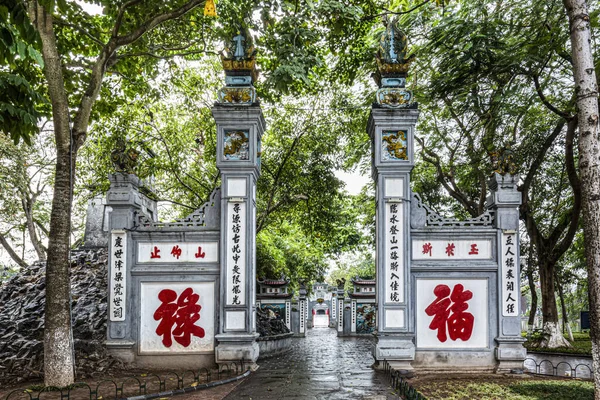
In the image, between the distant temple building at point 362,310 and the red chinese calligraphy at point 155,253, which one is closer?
the red chinese calligraphy at point 155,253

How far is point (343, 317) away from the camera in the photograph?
19.3 m

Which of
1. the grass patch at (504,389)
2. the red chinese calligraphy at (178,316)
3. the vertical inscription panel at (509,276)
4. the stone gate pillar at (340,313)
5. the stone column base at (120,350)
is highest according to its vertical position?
the vertical inscription panel at (509,276)

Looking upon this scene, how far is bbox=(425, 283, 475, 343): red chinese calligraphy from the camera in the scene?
855 centimetres

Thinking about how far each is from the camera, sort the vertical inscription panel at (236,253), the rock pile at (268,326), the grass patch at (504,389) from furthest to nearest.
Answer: the rock pile at (268,326) < the vertical inscription panel at (236,253) < the grass patch at (504,389)

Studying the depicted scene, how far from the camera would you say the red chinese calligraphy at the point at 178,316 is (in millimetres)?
8602

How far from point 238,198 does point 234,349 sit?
2.51m

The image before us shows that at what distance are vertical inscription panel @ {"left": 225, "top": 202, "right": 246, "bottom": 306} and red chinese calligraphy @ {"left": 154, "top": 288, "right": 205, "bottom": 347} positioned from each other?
640mm

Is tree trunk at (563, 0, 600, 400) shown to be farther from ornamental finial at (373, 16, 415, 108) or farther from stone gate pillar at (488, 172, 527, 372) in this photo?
ornamental finial at (373, 16, 415, 108)

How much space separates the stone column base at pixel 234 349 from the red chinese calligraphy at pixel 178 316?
1.40 ft

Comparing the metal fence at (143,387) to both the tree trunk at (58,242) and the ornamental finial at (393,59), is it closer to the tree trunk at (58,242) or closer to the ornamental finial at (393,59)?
the tree trunk at (58,242)

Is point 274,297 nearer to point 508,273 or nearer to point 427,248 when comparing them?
point 427,248

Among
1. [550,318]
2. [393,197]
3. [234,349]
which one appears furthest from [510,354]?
[550,318]

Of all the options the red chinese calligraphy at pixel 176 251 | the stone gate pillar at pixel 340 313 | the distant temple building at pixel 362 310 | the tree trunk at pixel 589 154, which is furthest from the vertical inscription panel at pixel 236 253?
the stone gate pillar at pixel 340 313

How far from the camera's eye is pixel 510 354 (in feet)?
27.3
